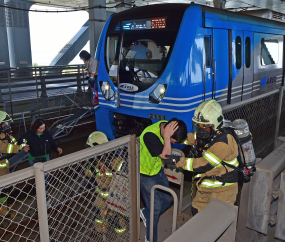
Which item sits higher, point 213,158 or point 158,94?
point 158,94

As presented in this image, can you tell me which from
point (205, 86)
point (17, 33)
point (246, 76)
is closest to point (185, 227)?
point (205, 86)

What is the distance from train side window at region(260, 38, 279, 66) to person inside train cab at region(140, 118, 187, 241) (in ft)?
18.6

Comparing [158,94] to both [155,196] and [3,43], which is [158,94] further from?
[3,43]

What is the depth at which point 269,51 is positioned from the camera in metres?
8.39

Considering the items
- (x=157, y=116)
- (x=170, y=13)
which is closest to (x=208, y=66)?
(x=170, y=13)

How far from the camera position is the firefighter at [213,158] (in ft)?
10.3

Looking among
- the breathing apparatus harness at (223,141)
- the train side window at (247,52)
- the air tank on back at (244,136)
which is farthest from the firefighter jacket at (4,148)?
the train side window at (247,52)

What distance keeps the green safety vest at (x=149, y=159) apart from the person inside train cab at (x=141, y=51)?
9.58ft

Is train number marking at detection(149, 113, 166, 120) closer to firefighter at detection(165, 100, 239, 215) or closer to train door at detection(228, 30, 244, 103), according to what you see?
train door at detection(228, 30, 244, 103)

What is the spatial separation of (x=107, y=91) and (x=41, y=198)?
5.04 meters

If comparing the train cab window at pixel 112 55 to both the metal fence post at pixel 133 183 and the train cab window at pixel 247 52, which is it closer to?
the train cab window at pixel 247 52

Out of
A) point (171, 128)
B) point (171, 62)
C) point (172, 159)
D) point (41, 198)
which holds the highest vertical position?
point (171, 62)

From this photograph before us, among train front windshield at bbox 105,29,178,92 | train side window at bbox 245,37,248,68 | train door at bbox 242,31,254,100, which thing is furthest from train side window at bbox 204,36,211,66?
train side window at bbox 245,37,248,68

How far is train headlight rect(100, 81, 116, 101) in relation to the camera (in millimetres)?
6758
